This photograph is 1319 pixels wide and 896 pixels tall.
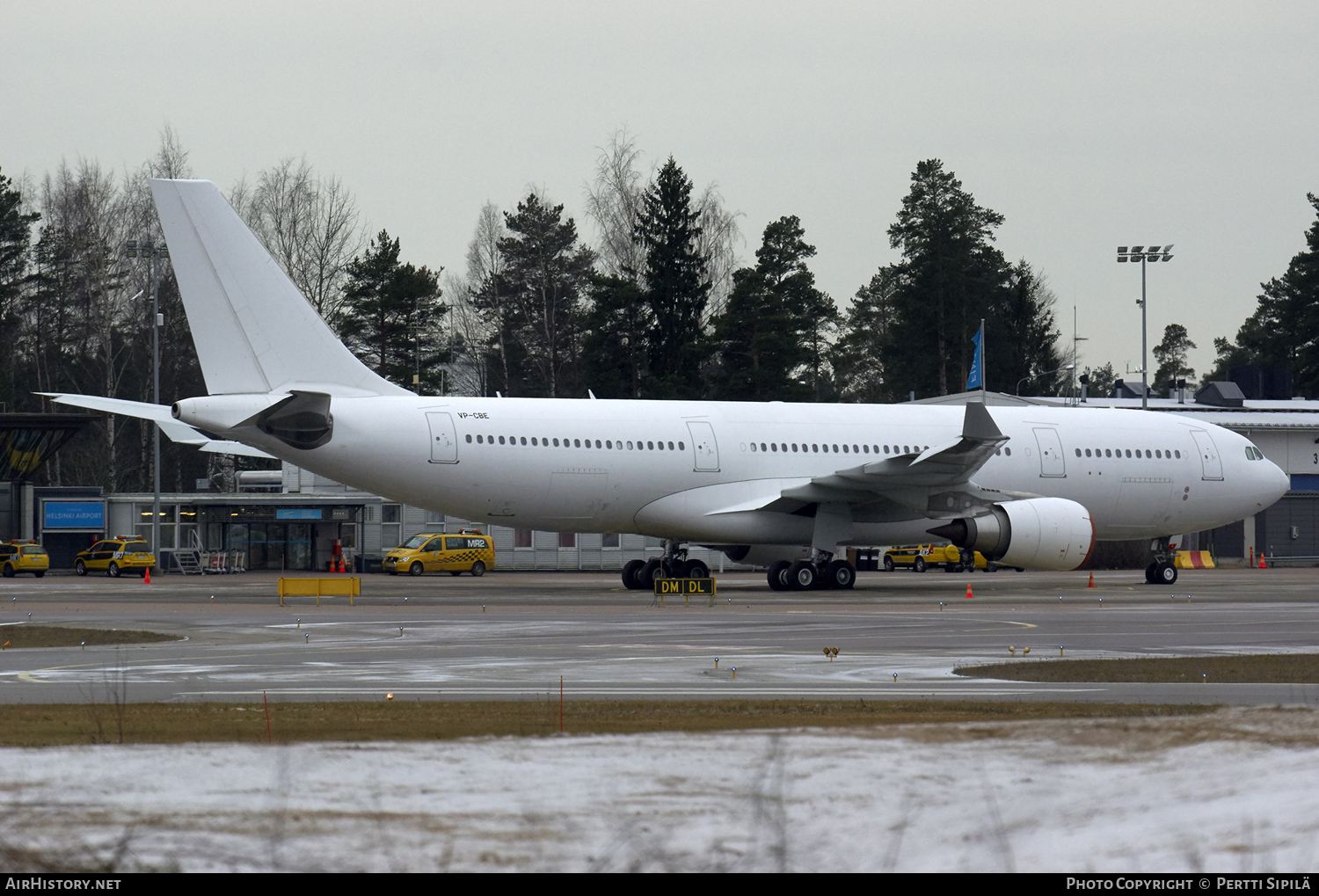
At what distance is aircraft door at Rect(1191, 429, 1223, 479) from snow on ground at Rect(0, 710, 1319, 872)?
2963cm

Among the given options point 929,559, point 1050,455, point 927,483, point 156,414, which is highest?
point 156,414

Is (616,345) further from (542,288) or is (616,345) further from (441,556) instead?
(441,556)

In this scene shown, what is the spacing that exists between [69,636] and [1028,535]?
60.8 feet

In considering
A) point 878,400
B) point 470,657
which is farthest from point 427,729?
point 878,400

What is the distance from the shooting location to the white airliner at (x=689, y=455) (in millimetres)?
27438

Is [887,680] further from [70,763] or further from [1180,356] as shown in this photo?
[1180,356]

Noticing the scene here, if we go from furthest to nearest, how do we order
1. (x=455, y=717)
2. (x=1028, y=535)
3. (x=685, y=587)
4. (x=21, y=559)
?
(x=21, y=559) < (x=1028, y=535) < (x=685, y=587) < (x=455, y=717)

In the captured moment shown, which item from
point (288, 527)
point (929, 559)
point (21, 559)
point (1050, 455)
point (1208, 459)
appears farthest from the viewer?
point (288, 527)

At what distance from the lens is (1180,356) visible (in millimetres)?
148000

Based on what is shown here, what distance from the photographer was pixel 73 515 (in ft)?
168

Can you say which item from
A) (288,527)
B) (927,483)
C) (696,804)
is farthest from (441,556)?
(696,804)

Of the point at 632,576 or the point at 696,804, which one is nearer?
the point at 696,804

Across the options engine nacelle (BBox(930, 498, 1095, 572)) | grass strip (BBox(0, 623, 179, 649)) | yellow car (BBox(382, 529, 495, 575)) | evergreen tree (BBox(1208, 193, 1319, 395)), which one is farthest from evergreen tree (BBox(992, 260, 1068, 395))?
grass strip (BBox(0, 623, 179, 649))
